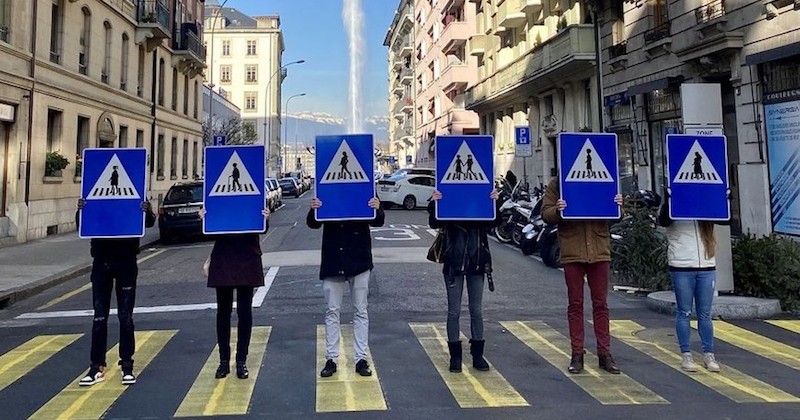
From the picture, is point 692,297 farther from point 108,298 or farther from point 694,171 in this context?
point 108,298

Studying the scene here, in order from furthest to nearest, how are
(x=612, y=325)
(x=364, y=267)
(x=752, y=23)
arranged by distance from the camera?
(x=752, y=23) < (x=612, y=325) < (x=364, y=267)

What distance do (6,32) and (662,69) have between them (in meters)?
19.2

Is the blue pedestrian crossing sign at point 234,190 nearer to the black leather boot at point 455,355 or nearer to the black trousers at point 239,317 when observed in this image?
the black trousers at point 239,317

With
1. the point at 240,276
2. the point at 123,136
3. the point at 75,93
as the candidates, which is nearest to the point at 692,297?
the point at 240,276

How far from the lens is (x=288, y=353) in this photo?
20.5 ft

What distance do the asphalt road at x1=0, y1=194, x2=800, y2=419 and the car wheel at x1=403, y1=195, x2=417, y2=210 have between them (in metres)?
19.9

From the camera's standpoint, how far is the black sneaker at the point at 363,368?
542cm

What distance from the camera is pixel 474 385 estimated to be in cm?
518

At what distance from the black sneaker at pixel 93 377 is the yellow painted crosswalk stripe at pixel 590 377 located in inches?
172

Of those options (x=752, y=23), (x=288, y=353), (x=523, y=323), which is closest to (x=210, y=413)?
(x=288, y=353)

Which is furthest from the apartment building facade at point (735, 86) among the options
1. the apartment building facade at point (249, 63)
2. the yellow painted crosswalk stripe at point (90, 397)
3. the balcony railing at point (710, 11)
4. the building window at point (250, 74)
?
the building window at point (250, 74)

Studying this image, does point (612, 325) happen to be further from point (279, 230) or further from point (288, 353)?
point (279, 230)

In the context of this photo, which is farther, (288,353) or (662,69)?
(662,69)

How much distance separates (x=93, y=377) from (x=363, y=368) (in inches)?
97.2
